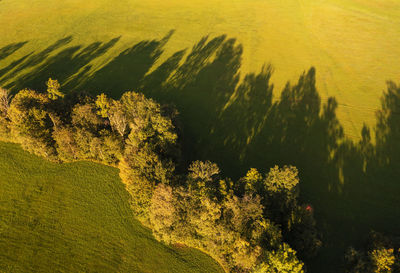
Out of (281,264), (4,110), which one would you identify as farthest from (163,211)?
(4,110)

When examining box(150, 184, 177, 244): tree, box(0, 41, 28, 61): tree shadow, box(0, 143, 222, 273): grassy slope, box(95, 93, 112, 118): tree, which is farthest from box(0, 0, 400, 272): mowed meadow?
box(150, 184, 177, 244): tree

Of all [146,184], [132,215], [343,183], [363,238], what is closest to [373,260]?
[363,238]

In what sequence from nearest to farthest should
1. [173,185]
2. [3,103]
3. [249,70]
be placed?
[173,185] < [3,103] < [249,70]

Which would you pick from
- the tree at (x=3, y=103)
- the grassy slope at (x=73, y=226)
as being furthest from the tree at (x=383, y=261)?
the tree at (x=3, y=103)

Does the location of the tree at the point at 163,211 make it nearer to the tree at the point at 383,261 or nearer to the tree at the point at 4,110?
the tree at the point at 383,261

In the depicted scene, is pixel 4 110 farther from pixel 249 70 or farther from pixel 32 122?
pixel 249 70

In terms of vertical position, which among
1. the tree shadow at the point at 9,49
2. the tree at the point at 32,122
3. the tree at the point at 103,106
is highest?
the tree shadow at the point at 9,49

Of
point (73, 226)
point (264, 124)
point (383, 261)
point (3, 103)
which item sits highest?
point (264, 124)
